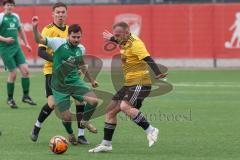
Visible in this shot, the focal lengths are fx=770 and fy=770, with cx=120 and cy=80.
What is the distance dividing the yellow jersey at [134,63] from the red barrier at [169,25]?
1725 cm

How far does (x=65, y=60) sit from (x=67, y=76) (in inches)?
12.6

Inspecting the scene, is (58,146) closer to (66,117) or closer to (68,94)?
(66,117)

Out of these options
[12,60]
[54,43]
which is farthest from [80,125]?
[12,60]

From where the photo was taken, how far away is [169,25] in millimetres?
28922

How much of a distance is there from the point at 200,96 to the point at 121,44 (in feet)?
28.4

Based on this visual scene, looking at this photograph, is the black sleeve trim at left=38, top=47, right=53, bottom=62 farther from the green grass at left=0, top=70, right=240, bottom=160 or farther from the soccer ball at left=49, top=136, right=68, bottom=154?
the soccer ball at left=49, top=136, right=68, bottom=154

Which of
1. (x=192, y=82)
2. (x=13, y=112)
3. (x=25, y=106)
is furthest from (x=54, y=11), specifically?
(x=192, y=82)

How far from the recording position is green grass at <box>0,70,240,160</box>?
34.0 ft

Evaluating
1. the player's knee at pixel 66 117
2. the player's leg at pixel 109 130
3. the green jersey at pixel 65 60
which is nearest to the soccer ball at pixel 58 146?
the player's leg at pixel 109 130

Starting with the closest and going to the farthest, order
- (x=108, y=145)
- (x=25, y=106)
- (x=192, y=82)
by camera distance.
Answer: (x=108, y=145)
(x=25, y=106)
(x=192, y=82)

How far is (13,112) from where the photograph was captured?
15.7m

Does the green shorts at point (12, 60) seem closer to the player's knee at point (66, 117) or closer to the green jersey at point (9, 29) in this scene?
the green jersey at point (9, 29)

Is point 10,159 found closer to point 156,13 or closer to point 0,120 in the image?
point 0,120

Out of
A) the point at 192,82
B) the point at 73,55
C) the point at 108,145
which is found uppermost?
the point at 73,55
